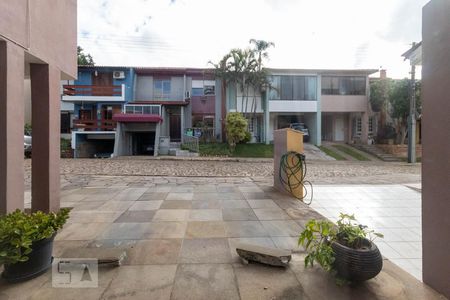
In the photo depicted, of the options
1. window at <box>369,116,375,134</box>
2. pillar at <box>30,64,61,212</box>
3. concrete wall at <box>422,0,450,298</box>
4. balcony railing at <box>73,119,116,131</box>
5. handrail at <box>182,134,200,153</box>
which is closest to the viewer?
concrete wall at <box>422,0,450,298</box>

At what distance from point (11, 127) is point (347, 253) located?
3854 millimetres

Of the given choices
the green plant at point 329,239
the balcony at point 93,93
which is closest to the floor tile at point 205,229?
the green plant at point 329,239

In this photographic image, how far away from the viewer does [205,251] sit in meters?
3.20

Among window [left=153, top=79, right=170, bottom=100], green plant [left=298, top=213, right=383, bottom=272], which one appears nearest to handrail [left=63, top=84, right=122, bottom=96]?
window [left=153, top=79, right=170, bottom=100]

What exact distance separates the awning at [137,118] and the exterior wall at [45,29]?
14.1 meters

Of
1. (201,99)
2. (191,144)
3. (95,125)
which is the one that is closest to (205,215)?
(191,144)

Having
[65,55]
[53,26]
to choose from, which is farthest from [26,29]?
[65,55]

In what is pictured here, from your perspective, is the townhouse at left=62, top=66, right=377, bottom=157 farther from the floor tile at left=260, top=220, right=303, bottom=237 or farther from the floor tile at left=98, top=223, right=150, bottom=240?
the floor tile at left=260, top=220, right=303, bottom=237

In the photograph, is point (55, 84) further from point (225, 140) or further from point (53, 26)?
point (225, 140)

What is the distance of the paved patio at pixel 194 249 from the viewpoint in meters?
2.37

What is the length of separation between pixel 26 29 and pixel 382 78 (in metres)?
24.6

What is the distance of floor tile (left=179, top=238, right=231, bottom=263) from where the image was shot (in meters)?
2.98

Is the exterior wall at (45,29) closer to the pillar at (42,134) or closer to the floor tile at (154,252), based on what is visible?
the pillar at (42,134)

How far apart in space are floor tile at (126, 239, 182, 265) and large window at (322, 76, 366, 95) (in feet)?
71.5
